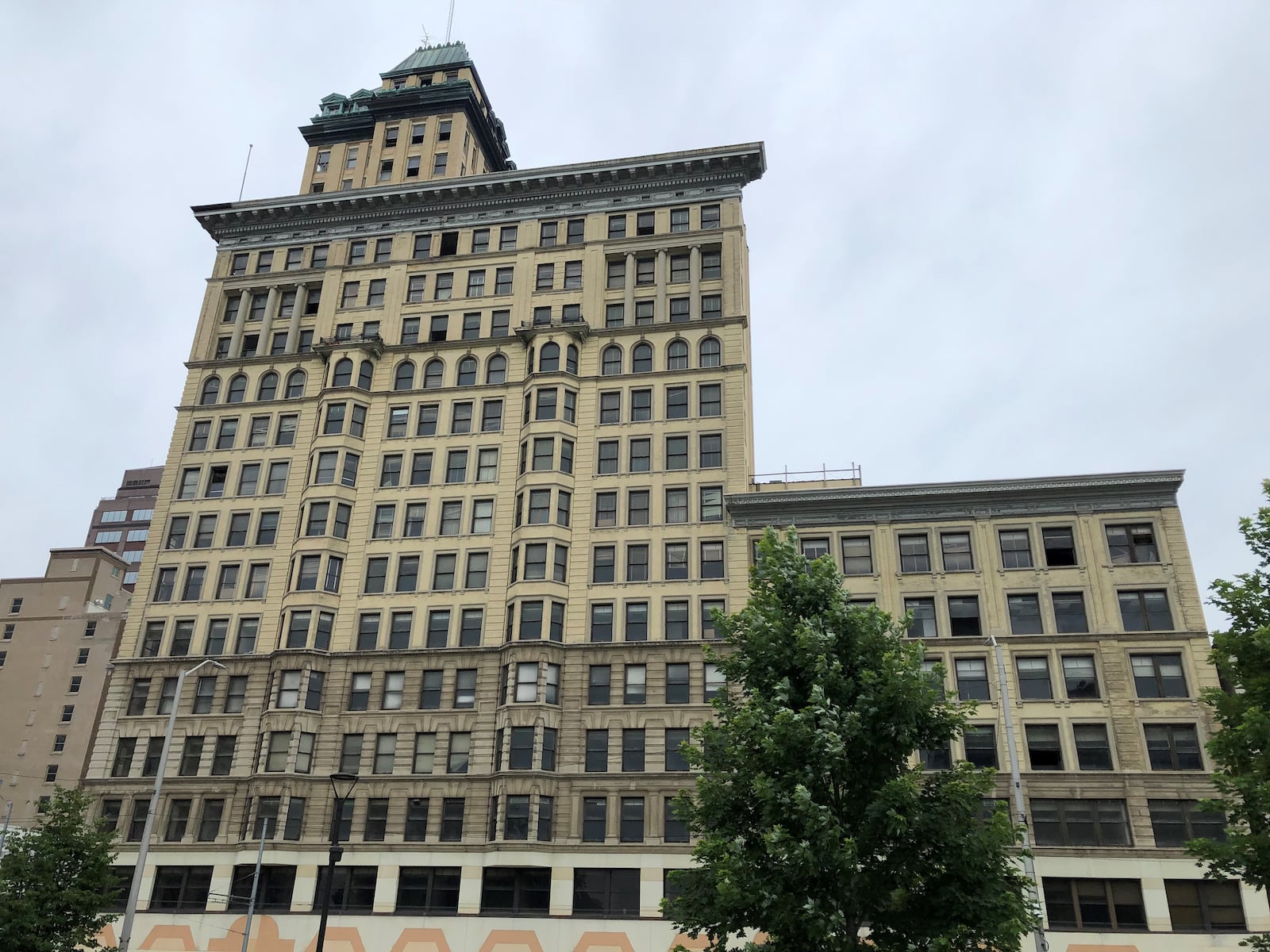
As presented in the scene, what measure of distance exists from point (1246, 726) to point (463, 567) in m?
38.4

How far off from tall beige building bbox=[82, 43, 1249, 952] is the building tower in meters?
0.17

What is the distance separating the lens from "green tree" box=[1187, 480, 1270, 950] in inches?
960

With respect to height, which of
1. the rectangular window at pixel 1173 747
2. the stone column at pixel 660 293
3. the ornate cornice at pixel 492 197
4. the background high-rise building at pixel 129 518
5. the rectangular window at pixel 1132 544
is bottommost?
the rectangular window at pixel 1173 747

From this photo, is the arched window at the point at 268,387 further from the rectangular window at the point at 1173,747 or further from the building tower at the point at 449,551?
the rectangular window at the point at 1173,747

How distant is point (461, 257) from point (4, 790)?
67.2 m

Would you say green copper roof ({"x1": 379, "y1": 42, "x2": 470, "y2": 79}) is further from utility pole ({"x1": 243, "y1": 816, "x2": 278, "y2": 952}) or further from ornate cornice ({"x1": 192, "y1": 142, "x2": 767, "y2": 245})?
utility pole ({"x1": 243, "y1": 816, "x2": 278, "y2": 952})

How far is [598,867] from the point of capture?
46.1 metres

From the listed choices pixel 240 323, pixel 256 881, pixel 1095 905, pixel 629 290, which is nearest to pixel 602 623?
pixel 256 881

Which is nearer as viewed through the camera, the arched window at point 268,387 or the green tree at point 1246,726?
the green tree at point 1246,726

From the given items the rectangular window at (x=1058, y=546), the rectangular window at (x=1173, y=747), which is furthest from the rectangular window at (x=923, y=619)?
the rectangular window at (x=1173, y=747)

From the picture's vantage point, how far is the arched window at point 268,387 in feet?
205

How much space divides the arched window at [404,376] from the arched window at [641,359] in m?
13.6

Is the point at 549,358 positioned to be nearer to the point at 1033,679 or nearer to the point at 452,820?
the point at 452,820

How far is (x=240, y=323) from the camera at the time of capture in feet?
215
